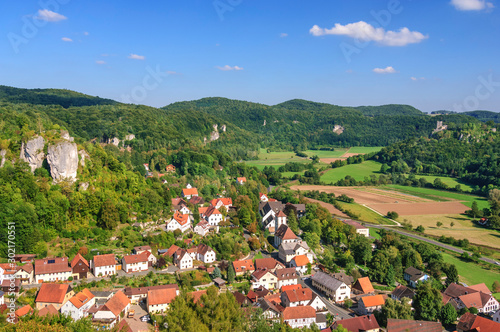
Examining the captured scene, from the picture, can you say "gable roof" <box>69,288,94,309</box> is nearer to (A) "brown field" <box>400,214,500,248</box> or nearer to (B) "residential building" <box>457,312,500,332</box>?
(B) "residential building" <box>457,312,500,332</box>

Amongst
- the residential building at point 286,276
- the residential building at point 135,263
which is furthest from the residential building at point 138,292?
the residential building at point 286,276

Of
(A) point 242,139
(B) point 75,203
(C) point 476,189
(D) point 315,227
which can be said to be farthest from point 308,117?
(B) point 75,203

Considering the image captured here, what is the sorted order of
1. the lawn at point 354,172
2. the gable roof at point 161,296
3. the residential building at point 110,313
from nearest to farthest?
the residential building at point 110,313
the gable roof at point 161,296
the lawn at point 354,172

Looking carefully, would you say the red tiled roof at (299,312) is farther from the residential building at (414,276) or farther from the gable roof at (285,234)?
the gable roof at (285,234)

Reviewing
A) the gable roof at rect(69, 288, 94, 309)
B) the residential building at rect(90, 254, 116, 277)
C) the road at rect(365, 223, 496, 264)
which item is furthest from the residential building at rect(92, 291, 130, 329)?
the road at rect(365, 223, 496, 264)

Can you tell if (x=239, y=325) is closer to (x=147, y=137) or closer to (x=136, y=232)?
(x=136, y=232)

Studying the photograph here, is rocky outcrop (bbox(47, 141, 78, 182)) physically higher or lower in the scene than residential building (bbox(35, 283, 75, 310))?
higher
